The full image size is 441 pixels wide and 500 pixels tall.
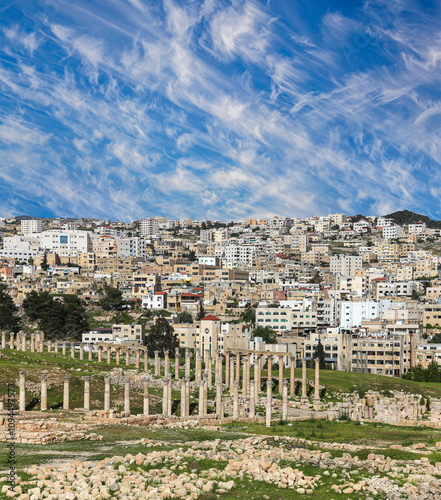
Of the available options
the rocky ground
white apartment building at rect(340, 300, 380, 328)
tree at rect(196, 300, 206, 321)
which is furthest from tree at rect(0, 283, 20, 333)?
the rocky ground

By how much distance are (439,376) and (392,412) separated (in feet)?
91.0

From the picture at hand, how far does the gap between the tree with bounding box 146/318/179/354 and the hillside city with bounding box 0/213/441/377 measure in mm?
3774

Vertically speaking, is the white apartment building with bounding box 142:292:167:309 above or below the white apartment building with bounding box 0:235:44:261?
below

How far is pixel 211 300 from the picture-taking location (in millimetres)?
120812

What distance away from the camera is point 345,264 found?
538ft

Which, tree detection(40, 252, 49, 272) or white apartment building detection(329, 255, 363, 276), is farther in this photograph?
white apartment building detection(329, 255, 363, 276)

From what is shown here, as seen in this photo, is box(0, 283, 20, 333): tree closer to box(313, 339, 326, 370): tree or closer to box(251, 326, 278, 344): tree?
box(251, 326, 278, 344): tree

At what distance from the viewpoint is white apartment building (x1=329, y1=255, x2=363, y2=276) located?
163125mm

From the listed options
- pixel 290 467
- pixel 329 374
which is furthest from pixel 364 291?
pixel 290 467

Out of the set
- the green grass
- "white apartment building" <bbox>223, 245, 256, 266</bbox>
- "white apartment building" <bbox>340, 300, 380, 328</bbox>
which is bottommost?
the green grass

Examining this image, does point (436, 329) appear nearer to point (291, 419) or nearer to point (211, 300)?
point (211, 300)

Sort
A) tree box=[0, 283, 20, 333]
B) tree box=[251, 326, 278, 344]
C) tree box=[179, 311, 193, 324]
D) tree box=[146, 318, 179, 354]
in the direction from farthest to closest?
tree box=[179, 311, 193, 324] < tree box=[0, 283, 20, 333] < tree box=[251, 326, 278, 344] < tree box=[146, 318, 179, 354]

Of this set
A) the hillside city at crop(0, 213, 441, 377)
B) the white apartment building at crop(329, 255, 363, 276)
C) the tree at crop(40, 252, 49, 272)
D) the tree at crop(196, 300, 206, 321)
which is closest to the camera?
the hillside city at crop(0, 213, 441, 377)

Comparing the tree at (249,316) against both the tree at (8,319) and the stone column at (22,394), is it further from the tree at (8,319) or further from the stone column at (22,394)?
the stone column at (22,394)
